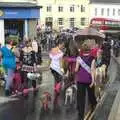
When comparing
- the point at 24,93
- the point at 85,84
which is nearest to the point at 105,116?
the point at 85,84

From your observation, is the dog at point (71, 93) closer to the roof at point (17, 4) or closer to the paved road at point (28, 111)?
the paved road at point (28, 111)

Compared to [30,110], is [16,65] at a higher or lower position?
higher

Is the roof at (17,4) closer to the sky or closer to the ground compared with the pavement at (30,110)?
closer to the sky

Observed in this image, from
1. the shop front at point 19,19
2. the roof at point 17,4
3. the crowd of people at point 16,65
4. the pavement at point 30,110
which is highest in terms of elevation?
the roof at point 17,4

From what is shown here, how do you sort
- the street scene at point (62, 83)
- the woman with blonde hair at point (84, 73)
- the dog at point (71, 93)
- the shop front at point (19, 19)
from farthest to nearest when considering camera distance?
the shop front at point (19, 19) < the dog at point (71, 93) < the street scene at point (62, 83) < the woman with blonde hair at point (84, 73)

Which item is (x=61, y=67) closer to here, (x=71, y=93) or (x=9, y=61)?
(x=71, y=93)

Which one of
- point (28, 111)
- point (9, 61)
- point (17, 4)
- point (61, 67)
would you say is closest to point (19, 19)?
point (17, 4)

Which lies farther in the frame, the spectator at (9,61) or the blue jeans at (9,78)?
the blue jeans at (9,78)

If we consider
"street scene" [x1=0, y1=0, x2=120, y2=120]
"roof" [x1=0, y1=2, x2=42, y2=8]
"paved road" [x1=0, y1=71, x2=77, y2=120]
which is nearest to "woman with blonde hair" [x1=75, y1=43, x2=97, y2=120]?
"street scene" [x1=0, y1=0, x2=120, y2=120]

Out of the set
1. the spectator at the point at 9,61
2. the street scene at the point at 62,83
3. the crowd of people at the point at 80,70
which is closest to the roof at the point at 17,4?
the street scene at the point at 62,83

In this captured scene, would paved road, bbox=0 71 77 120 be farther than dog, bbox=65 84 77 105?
No

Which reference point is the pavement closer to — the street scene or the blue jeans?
the street scene

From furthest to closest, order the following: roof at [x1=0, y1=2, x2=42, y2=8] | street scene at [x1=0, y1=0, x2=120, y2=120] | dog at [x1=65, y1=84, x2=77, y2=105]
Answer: roof at [x1=0, y1=2, x2=42, y2=8] < dog at [x1=65, y1=84, x2=77, y2=105] < street scene at [x1=0, y1=0, x2=120, y2=120]

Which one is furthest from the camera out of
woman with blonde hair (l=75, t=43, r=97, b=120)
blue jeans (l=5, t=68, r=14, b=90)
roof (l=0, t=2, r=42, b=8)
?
roof (l=0, t=2, r=42, b=8)
